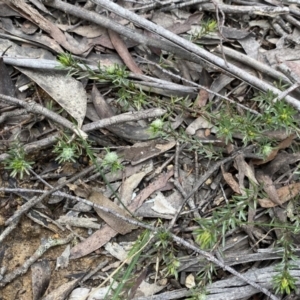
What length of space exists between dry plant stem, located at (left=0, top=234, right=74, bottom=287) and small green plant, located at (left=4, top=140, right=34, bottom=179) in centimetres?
38

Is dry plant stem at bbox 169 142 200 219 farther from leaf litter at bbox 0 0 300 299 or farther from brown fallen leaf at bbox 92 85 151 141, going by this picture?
brown fallen leaf at bbox 92 85 151 141

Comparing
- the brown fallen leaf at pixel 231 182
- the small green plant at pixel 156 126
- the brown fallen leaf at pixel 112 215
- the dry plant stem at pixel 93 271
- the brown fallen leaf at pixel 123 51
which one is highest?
the brown fallen leaf at pixel 123 51

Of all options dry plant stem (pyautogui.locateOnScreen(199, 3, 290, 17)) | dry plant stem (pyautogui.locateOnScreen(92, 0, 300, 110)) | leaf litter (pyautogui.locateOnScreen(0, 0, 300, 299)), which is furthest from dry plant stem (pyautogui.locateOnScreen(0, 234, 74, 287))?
dry plant stem (pyautogui.locateOnScreen(199, 3, 290, 17))

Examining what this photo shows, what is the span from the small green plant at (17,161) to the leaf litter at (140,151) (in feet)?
0.23

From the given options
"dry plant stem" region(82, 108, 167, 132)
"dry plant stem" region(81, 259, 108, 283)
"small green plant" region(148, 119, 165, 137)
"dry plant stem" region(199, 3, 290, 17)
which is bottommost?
"dry plant stem" region(81, 259, 108, 283)

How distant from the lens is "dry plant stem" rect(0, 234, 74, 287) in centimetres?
237

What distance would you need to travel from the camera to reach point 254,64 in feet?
8.26

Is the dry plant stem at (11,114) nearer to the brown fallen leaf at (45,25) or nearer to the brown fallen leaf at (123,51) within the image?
the brown fallen leaf at (45,25)

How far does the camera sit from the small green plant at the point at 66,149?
2.27 m

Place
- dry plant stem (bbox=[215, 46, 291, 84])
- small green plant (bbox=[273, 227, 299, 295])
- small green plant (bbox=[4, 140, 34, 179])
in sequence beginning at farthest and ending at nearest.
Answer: dry plant stem (bbox=[215, 46, 291, 84])
small green plant (bbox=[4, 140, 34, 179])
small green plant (bbox=[273, 227, 299, 295])

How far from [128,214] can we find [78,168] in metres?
0.35

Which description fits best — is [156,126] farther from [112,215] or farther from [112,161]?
[112,215]

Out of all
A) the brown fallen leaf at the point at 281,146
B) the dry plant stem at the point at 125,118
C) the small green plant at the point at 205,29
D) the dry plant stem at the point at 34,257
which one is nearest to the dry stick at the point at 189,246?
the dry plant stem at the point at 34,257

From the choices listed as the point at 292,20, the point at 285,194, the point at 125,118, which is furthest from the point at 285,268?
the point at 292,20
